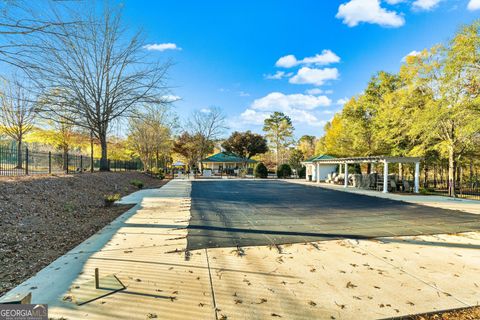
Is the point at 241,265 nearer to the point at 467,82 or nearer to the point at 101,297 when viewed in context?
the point at 101,297

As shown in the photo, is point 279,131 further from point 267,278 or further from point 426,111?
point 267,278

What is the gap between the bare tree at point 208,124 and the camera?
3612 centimetres

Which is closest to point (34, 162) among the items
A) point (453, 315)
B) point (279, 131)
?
point (453, 315)

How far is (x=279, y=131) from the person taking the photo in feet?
140

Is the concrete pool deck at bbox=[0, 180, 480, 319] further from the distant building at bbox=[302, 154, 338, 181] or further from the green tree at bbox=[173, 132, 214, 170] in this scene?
the green tree at bbox=[173, 132, 214, 170]

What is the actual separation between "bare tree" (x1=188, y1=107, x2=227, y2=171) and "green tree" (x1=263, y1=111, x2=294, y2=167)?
393 inches

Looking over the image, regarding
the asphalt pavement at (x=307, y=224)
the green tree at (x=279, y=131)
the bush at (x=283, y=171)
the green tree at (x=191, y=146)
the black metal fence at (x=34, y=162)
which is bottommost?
the asphalt pavement at (x=307, y=224)

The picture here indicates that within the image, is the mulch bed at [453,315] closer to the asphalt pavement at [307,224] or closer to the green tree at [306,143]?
the asphalt pavement at [307,224]

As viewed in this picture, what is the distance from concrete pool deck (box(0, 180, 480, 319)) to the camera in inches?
99.0

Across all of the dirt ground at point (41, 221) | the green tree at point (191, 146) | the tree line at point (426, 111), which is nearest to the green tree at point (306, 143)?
the green tree at point (191, 146)

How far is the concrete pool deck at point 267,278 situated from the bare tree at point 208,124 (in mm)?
31694

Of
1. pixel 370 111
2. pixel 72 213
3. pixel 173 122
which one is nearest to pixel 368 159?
pixel 370 111

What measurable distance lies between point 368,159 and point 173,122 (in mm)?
24162

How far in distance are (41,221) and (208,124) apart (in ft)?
104
